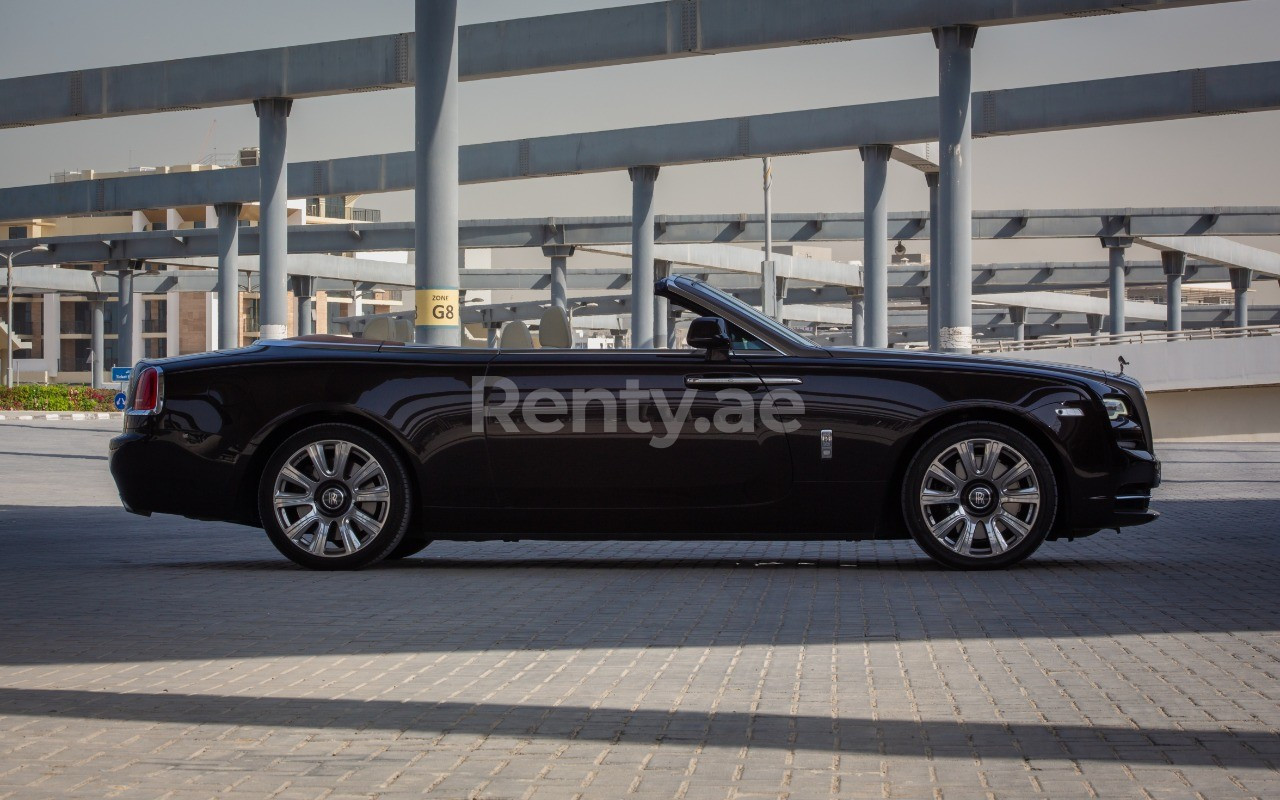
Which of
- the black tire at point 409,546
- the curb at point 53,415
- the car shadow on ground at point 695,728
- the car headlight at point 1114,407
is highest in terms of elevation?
the car headlight at point 1114,407

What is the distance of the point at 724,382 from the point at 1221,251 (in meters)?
66.7

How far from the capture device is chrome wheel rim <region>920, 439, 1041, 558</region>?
833 cm

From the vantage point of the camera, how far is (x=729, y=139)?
122ft

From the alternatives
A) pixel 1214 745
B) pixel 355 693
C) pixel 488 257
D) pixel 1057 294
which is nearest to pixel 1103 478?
pixel 1214 745

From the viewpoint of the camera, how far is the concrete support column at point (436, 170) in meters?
14.6

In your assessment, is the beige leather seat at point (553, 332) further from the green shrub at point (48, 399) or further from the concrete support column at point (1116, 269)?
the concrete support column at point (1116, 269)

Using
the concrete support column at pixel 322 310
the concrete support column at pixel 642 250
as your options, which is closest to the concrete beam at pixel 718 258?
the concrete support column at pixel 642 250

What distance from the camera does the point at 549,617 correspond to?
6.91m

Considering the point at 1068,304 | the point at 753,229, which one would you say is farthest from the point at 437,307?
the point at 1068,304

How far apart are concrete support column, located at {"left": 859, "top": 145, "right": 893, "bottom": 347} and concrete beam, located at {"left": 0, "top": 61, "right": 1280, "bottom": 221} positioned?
3.60 ft

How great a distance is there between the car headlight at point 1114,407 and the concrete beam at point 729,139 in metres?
23.4

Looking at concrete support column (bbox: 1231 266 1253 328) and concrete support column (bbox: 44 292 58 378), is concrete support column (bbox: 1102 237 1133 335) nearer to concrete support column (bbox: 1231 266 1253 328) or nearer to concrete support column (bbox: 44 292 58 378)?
concrete support column (bbox: 1231 266 1253 328)

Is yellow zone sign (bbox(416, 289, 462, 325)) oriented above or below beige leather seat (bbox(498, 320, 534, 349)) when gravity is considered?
above

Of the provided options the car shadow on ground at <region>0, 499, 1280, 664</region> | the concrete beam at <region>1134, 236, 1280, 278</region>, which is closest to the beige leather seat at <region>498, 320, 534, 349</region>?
the car shadow on ground at <region>0, 499, 1280, 664</region>
